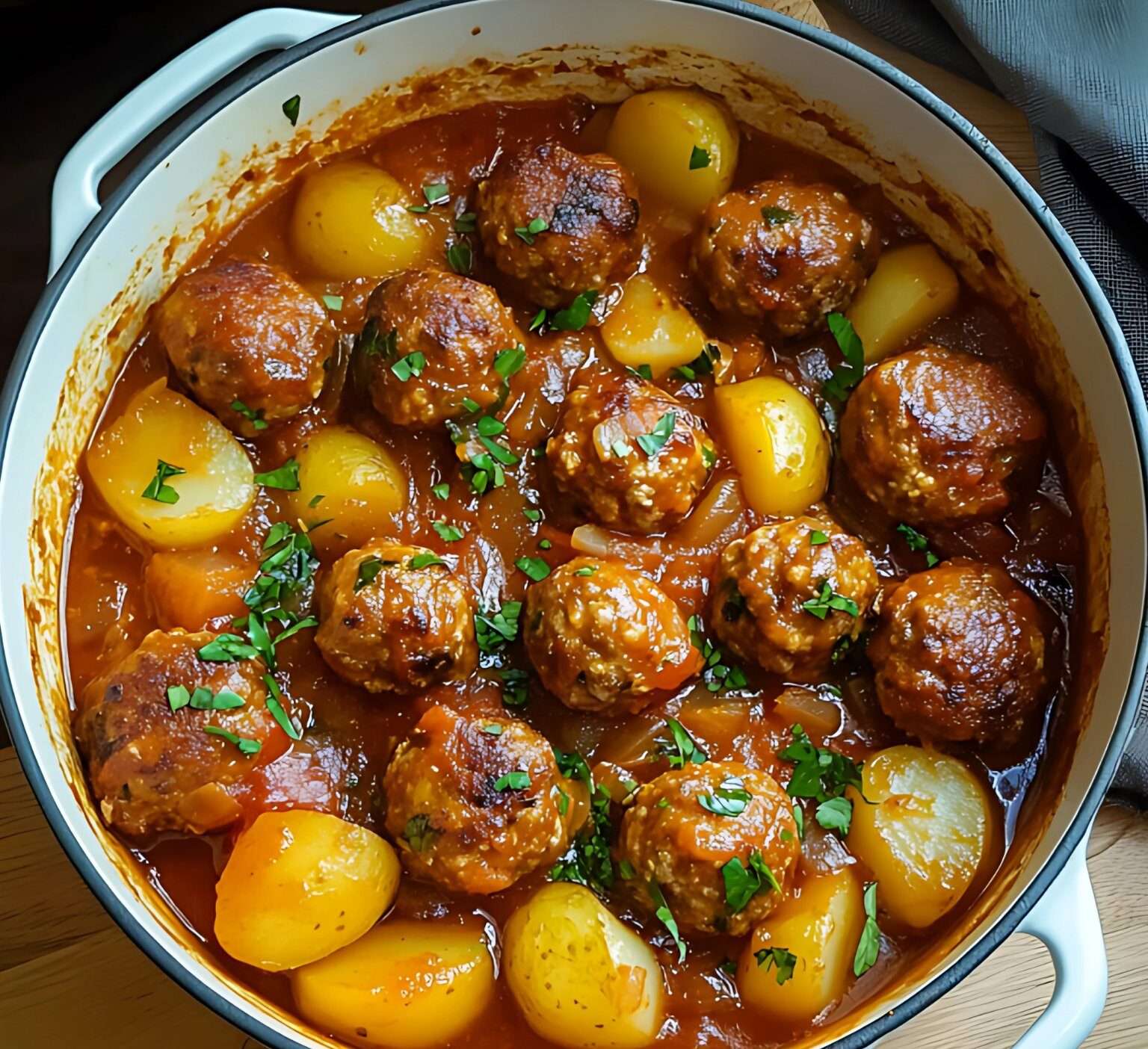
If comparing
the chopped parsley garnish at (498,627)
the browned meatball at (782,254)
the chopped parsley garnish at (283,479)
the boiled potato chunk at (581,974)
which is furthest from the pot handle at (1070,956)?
the chopped parsley garnish at (283,479)

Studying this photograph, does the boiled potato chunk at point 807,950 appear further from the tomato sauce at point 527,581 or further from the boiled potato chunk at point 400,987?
the boiled potato chunk at point 400,987

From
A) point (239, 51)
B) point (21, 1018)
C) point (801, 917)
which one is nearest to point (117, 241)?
point (239, 51)

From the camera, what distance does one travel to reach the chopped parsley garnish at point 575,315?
124 inches

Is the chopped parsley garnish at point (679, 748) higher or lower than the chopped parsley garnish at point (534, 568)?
lower

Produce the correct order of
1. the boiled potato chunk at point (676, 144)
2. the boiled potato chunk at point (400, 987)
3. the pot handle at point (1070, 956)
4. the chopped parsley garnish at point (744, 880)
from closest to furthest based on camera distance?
the pot handle at point (1070, 956)
the chopped parsley garnish at point (744, 880)
the boiled potato chunk at point (400, 987)
the boiled potato chunk at point (676, 144)

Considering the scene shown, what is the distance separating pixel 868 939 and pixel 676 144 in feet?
6.58

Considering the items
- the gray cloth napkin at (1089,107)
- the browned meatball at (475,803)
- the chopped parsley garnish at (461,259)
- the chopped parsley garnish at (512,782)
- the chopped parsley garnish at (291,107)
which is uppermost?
the gray cloth napkin at (1089,107)

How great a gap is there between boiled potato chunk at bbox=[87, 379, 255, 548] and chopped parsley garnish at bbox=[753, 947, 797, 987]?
1.58m

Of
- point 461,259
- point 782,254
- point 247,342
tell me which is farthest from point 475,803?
point 782,254

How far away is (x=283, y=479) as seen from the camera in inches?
120

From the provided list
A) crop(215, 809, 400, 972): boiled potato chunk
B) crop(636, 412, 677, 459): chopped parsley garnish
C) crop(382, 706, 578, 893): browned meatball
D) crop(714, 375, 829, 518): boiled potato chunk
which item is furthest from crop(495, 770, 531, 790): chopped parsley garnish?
crop(714, 375, 829, 518): boiled potato chunk

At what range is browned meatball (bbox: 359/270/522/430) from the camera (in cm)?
294

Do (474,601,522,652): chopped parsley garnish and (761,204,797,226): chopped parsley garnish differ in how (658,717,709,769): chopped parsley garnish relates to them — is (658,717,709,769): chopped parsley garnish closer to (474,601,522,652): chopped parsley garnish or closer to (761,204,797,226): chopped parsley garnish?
(474,601,522,652): chopped parsley garnish

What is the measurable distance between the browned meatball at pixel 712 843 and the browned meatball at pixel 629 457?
61 centimetres
